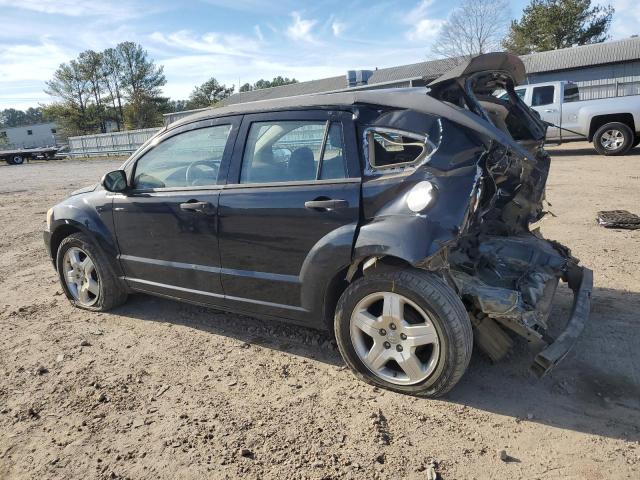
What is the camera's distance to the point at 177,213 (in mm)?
3645

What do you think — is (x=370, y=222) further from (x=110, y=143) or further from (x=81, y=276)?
(x=110, y=143)

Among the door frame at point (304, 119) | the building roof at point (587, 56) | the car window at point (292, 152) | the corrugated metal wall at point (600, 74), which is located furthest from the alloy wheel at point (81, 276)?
the building roof at point (587, 56)

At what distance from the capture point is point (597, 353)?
328 centimetres

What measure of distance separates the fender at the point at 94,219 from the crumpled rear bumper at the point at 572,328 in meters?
3.36

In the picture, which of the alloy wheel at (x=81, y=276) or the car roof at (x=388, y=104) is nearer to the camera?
the car roof at (x=388, y=104)

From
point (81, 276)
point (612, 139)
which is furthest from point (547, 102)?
point (81, 276)

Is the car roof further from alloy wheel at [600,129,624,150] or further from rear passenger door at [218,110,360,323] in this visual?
alloy wheel at [600,129,624,150]

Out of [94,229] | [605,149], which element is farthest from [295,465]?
[605,149]

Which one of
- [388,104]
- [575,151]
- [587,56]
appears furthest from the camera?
[587,56]

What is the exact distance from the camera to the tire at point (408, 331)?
266 cm

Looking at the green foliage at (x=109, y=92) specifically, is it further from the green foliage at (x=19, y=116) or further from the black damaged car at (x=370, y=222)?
the green foliage at (x=19, y=116)

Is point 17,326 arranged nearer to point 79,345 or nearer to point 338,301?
point 79,345

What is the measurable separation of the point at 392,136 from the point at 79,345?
9.54ft

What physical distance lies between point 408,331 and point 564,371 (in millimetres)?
1145
